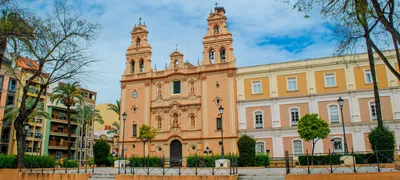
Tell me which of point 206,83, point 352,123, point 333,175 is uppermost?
point 206,83

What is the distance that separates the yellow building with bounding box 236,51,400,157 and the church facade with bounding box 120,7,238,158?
72.9 inches

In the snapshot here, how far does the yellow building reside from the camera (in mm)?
32969

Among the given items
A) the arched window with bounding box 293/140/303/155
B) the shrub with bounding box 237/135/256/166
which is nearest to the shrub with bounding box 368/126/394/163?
the shrub with bounding box 237/135/256/166

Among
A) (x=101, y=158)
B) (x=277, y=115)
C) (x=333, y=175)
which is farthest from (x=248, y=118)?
(x=333, y=175)

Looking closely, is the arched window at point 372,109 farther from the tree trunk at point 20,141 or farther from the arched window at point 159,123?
the tree trunk at point 20,141

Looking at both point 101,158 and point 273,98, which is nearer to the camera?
point 101,158

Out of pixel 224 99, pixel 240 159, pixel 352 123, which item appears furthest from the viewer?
pixel 224 99

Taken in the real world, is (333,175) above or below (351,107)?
below

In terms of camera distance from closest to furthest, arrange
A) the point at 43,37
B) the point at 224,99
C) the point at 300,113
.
→ the point at 43,37 < the point at 300,113 < the point at 224,99

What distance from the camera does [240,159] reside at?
2750 cm

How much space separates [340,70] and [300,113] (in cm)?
580

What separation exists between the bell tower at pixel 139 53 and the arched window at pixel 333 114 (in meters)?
20.9

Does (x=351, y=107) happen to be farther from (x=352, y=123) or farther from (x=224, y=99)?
(x=224, y=99)

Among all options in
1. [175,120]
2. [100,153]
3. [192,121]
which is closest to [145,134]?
[175,120]
